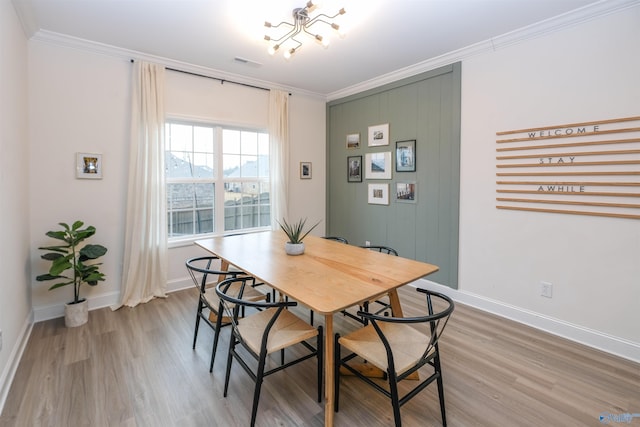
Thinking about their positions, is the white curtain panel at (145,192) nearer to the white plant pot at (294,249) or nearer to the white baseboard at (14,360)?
the white baseboard at (14,360)

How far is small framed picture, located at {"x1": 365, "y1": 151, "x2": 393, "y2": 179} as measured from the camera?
4.12m

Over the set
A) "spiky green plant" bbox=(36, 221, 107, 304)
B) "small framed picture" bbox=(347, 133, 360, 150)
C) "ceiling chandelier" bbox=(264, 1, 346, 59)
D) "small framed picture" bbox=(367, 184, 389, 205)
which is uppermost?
"ceiling chandelier" bbox=(264, 1, 346, 59)

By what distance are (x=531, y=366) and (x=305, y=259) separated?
1834mm

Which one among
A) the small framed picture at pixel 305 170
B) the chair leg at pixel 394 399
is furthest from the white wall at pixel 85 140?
the chair leg at pixel 394 399

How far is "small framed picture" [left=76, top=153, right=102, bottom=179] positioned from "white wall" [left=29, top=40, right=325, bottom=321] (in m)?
0.05

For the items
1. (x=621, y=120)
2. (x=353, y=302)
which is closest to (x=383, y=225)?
(x=621, y=120)

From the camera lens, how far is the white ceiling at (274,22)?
242cm

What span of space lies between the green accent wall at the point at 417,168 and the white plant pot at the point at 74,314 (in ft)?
10.9

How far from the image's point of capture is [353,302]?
4.99 feet

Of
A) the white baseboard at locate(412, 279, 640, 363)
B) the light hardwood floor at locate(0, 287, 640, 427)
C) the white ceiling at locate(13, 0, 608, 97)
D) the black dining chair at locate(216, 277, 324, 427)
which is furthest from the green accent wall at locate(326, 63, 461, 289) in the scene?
the black dining chair at locate(216, 277, 324, 427)

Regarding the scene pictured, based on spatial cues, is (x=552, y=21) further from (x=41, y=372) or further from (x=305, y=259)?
(x=41, y=372)

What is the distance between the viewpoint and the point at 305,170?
4.82 meters

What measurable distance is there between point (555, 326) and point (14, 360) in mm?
4300

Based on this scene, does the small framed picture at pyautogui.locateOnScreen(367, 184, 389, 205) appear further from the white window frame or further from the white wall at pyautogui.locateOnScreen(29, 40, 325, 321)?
the white wall at pyautogui.locateOnScreen(29, 40, 325, 321)
